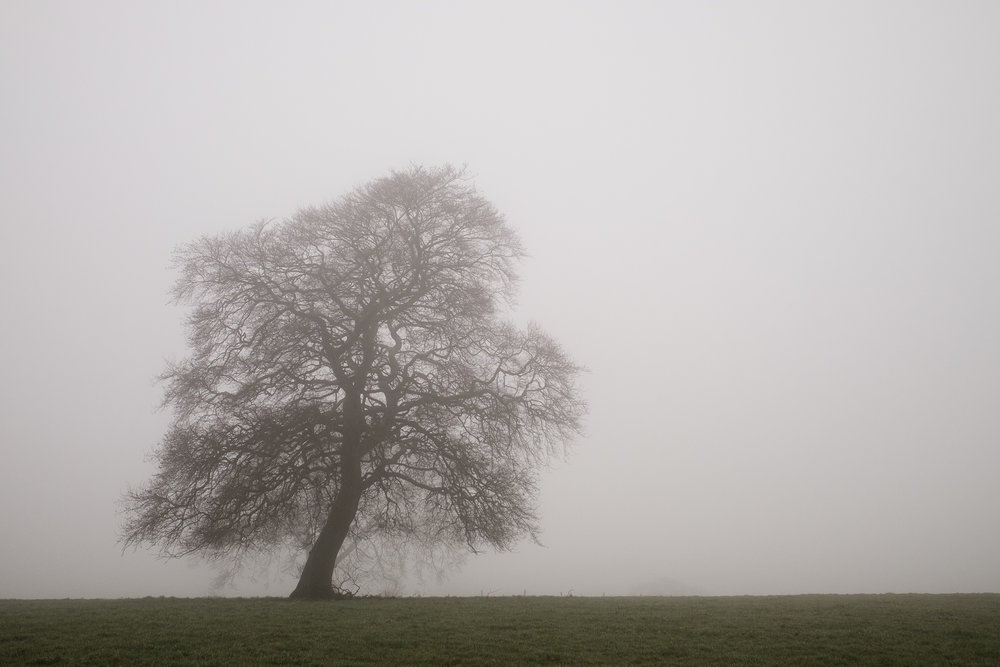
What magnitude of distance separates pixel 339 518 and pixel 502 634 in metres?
8.92

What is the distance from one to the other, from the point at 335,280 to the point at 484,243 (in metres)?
5.51

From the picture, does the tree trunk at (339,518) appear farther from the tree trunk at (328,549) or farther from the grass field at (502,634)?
the grass field at (502,634)

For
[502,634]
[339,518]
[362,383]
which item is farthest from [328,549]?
[502,634]

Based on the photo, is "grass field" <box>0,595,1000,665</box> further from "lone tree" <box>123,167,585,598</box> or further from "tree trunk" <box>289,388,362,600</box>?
"lone tree" <box>123,167,585,598</box>

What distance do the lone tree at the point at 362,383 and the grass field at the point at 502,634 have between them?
11.0 feet

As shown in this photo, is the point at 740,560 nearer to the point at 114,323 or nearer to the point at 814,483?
the point at 814,483

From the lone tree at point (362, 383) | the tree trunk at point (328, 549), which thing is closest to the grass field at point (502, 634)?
the tree trunk at point (328, 549)

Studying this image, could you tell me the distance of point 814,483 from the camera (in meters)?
99.2

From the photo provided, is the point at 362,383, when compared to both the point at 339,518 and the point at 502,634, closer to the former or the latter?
the point at 339,518

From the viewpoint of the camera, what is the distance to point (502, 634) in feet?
43.8

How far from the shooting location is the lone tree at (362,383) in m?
19.5

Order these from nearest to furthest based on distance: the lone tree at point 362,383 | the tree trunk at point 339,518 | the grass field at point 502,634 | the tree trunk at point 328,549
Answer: the grass field at point 502,634 → the lone tree at point 362,383 → the tree trunk at point 328,549 → the tree trunk at point 339,518

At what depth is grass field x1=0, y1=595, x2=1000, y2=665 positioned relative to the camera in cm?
1148

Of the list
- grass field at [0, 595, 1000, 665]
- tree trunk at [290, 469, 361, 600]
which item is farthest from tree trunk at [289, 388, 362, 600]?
grass field at [0, 595, 1000, 665]
